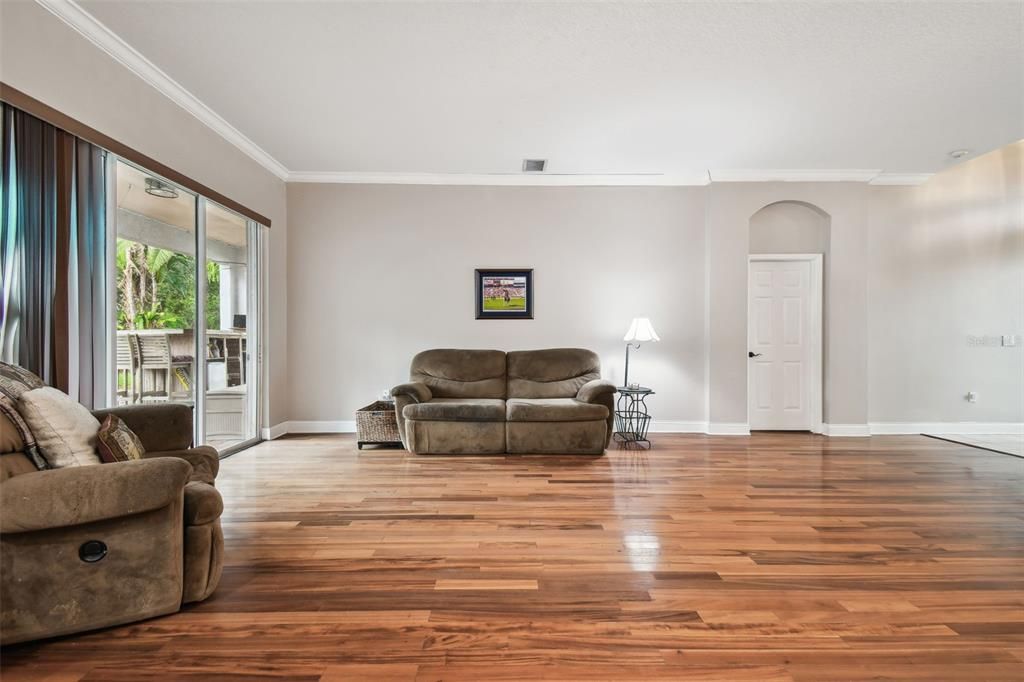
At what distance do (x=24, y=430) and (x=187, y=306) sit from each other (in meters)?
2.23

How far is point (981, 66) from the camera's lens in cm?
313

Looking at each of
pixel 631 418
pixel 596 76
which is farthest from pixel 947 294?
pixel 596 76

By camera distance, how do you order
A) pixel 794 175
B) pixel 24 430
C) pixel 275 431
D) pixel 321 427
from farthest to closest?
1. pixel 321 427
2. pixel 794 175
3. pixel 275 431
4. pixel 24 430

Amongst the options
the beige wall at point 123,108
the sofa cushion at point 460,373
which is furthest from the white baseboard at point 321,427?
the sofa cushion at point 460,373

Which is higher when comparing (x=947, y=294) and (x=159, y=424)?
(x=947, y=294)

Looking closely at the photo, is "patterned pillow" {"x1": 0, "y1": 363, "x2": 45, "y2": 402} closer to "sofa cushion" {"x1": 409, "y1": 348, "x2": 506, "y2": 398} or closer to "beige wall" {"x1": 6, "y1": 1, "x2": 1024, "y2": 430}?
"sofa cushion" {"x1": 409, "y1": 348, "x2": 506, "y2": 398}

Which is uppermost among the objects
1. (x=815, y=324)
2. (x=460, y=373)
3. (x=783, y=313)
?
(x=783, y=313)

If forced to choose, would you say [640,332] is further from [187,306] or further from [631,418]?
[187,306]

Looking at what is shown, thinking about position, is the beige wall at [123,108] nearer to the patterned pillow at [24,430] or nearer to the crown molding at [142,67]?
the crown molding at [142,67]

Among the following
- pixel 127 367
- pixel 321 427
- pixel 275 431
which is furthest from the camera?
pixel 321 427

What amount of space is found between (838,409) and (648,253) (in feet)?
9.11

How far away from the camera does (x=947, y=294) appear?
5.35 meters

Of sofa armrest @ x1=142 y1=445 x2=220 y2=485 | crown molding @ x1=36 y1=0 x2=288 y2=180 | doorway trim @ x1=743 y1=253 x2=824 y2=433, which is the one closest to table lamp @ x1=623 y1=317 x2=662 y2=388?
doorway trim @ x1=743 y1=253 x2=824 y2=433

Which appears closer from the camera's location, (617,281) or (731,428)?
(731,428)
